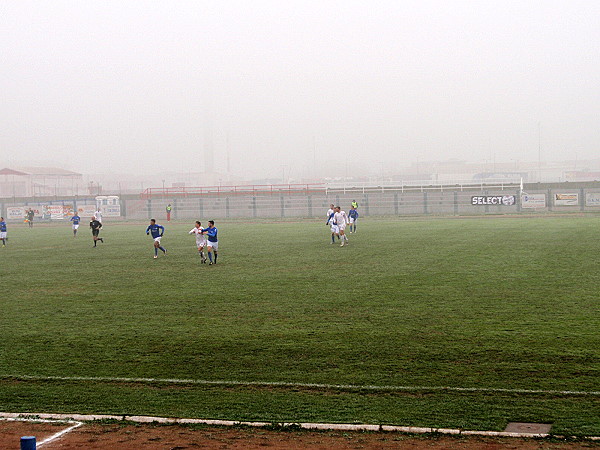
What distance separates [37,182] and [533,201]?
326 ft

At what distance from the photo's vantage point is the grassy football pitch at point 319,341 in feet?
29.6

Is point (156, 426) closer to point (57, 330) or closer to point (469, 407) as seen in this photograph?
point (469, 407)

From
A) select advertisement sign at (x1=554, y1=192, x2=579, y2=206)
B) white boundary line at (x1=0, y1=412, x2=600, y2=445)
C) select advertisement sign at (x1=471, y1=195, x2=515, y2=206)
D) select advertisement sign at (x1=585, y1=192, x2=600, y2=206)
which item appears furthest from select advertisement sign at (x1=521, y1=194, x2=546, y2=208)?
white boundary line at (x1=0, y1=412, x2=600, y2=445)

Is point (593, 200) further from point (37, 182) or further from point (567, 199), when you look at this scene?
point (37, 182)

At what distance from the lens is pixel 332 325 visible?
13.9m

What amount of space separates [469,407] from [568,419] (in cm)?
116

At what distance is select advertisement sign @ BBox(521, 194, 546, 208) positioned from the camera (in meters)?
71.6

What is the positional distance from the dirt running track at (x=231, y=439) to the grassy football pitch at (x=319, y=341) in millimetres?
473

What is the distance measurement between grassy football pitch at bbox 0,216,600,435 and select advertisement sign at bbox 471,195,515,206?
4933 cm

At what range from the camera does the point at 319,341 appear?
12523 millimetres

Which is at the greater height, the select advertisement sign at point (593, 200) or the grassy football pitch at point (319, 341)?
the select advertisement sign at point (593, 200)

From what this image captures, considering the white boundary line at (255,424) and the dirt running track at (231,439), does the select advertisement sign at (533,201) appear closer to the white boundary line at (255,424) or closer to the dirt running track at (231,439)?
the white boundary line at (255,424)

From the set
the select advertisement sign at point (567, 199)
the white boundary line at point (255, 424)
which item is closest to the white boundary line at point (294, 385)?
the white boundary line at point (255, 424)

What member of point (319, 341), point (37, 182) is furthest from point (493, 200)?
point (37, 182)
